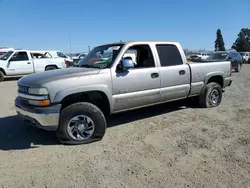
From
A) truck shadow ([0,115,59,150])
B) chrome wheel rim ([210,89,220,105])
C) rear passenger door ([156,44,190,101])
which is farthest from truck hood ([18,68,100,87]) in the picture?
chrome wheel rim ([210,89,220,105])

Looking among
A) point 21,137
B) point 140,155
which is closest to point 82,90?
point 140,155

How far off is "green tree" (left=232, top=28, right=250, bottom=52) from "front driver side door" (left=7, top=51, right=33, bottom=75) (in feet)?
196

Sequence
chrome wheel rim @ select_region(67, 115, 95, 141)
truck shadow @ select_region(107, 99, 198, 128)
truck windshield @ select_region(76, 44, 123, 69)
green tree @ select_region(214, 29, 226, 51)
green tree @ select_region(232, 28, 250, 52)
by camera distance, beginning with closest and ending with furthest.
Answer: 1. chrome wheel rim @ select_region(67, 115, 95, 141)
2. truck windshield @ select_region(76, 44, 123, 69)
3. truck shadow @ select_region(107, 99, 198, 128)
4. green tree @ select_region(232, 28, 250, 52)
5. green tree @ select_region(214, 29, 226, 51)

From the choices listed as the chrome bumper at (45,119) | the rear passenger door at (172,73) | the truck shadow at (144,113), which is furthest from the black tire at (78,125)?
the rear passenger door at (172,73)

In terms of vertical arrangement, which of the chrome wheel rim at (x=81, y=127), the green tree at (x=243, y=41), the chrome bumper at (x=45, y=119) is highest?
the green tree at (x=243, y=41)

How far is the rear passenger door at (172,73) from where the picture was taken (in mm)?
5008

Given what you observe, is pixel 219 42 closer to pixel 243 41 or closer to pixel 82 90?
pixel 243 41

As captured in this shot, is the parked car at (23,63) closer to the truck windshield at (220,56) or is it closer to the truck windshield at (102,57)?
the truck windshield at (102,57)

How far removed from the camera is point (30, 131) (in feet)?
15.3

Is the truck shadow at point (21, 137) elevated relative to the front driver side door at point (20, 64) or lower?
lower

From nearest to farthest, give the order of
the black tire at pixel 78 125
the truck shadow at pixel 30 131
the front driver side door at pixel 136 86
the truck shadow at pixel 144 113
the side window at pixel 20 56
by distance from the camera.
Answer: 1. the black tire at pixel 78 125
2. the truck shadow at pixel 30 131
3. the front driver side door at pixel 136 86
4. the truck shadow at pixel 144 113
5. the side window at pixel 20 56

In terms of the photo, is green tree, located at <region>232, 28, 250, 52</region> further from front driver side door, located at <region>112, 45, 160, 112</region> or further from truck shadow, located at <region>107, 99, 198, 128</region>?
front driver side door, located at <region>112, 45, 160, 112</region>

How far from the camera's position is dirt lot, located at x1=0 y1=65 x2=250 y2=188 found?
287 centimetres

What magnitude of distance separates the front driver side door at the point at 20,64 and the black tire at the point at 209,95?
11168 mm
